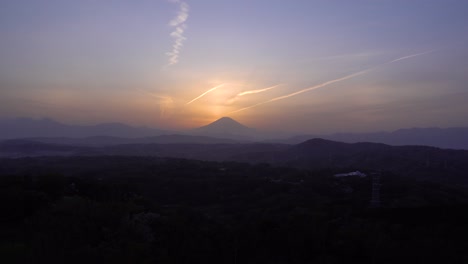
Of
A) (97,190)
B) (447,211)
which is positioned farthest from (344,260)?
(97,190)

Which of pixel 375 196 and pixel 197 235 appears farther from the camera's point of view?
pixel 375 196

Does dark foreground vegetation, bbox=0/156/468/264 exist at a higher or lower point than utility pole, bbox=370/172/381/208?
higher

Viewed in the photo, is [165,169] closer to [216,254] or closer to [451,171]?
[216,254]

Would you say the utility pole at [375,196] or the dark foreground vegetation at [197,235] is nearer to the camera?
the dark foreground vegetation at [197,235]

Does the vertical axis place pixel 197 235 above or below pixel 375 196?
above

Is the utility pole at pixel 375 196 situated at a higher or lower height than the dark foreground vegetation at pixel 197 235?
lower

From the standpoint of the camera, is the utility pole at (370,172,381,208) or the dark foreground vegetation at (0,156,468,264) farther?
the utility pole at (370,172,381,208)

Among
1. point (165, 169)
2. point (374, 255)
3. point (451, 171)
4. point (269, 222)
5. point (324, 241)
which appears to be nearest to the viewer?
point (374, 255)

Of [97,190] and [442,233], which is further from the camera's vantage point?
[97,190]

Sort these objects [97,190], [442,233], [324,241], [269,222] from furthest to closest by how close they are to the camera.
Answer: [97,190], [269,222], [442,233], [324,241]
